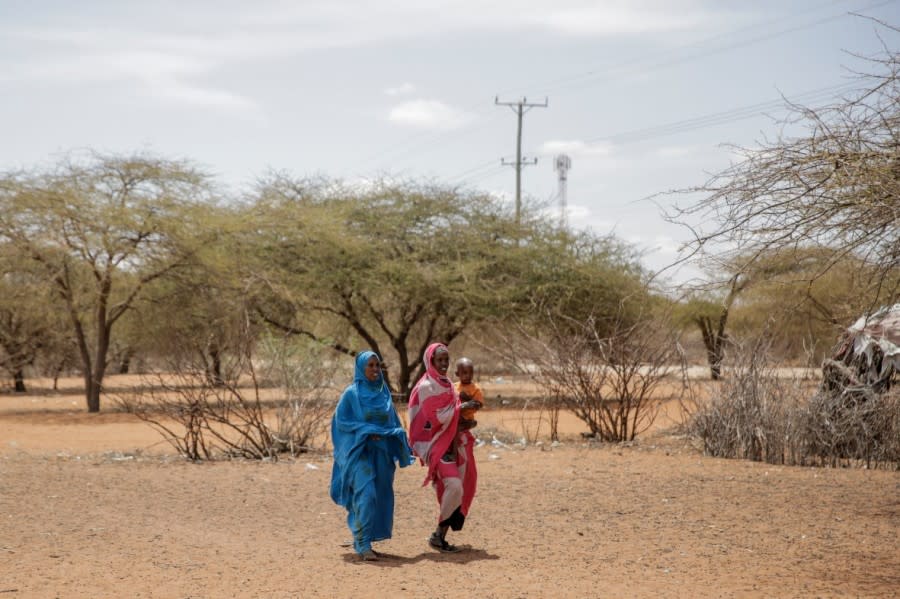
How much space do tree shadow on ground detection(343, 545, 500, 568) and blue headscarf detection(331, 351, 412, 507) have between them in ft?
1.35

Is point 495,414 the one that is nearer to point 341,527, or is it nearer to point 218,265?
point 218,265

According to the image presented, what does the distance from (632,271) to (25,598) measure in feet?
75.1

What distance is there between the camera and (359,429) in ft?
23.0

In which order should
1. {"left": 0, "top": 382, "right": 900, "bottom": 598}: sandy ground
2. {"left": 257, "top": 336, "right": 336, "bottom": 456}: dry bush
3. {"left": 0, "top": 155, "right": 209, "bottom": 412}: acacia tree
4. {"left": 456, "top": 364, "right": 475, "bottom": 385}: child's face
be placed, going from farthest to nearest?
{"left": 0, "top": 155, "right": 209, "bottom": 412}: acacia tree, {"left": 257, "top": 336, "right": 336, "bottom": 456}: dry bush, {"left": 456, "top": 364, "right": 475, "bottom": 385}: child's face, {"left": 0, "top": 382, "right": 900, "bottom": 598}: sandy ground

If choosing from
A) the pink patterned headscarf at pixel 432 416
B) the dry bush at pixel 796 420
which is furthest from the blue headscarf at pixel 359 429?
the dry bush at pixel 796 420

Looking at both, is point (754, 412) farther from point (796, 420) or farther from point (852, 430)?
point (852, 430)

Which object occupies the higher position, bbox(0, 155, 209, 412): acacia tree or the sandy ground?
bbox(0, 155, 209, 412): acacia tree

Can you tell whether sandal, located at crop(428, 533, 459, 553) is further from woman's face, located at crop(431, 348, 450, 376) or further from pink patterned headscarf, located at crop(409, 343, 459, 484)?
woman's face, located at crop(431, 348, 450, 376)

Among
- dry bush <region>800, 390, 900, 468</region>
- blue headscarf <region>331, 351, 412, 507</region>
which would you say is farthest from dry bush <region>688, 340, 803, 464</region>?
blue headscarf <region>331, 351, 412, 507</region>

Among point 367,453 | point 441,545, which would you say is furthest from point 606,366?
point 367,453

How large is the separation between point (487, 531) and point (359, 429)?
1.69 metres

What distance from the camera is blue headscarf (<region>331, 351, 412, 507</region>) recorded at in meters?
7.00

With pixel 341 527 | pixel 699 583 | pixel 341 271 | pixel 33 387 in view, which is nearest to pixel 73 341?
pixel 33 387

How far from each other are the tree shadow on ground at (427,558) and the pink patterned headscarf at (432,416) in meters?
0.54
